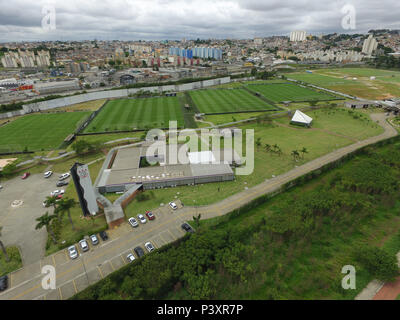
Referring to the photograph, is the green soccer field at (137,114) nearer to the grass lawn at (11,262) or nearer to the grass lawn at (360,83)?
the grass lawn at (11,262)

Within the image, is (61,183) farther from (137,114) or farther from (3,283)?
(137,114)

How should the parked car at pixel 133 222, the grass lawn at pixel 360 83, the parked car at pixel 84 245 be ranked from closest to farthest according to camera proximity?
1. the parked car at pixel 84 245
2. the parked car at pixel 133 222
3. the grass lawn at pixel 360 83

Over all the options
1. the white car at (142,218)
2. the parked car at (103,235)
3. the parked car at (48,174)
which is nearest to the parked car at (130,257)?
the parked car at (103,235)

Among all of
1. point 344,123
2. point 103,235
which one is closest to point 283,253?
point 103,235

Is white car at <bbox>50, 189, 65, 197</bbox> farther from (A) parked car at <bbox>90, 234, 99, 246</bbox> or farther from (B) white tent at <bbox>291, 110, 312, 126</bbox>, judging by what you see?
(B) white tent at <bbox>291, 110, 312, 126</bbox>

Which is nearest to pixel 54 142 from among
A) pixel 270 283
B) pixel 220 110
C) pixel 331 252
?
pixel 220 110
